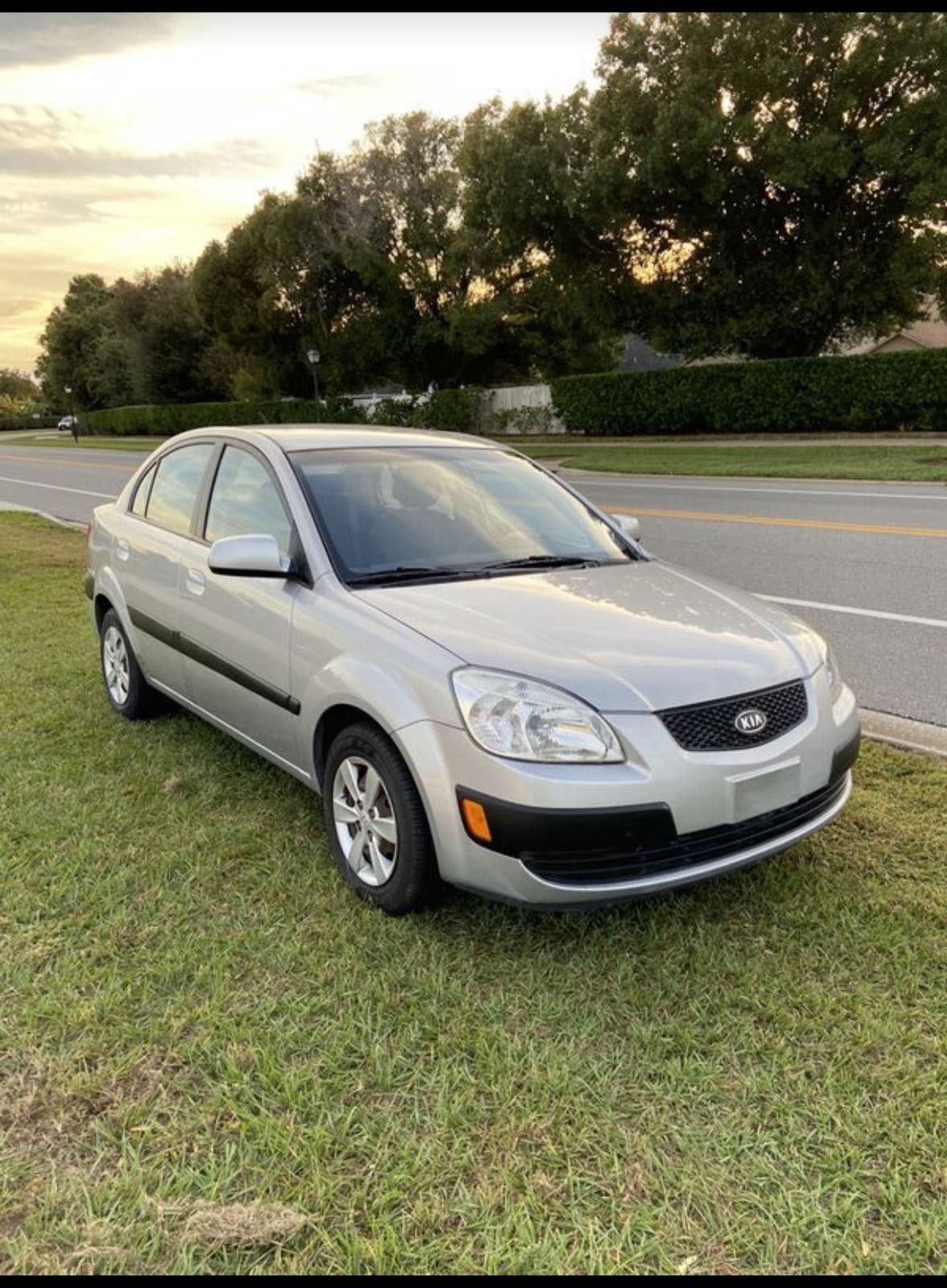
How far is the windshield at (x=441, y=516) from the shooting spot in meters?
3.48

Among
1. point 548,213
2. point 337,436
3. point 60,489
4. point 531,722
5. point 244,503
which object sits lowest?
point 60,489

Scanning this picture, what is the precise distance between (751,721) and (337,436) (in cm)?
233

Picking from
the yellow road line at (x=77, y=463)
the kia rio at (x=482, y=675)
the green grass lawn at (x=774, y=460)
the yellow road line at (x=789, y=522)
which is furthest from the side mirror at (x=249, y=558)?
the yellow road line at (x=77, y=463)

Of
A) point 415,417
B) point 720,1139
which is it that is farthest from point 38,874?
point 415,417

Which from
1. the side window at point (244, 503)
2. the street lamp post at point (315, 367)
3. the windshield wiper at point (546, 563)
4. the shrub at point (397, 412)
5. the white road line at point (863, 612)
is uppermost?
the street lamp post at point (315, 367)

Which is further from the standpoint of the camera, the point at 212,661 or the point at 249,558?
the point at 212,661

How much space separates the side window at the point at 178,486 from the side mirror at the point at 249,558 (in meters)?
1.00

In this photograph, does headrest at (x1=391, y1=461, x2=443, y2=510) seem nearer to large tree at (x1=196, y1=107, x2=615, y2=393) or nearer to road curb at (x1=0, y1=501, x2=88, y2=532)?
road curb at (x1=0, y1=501, x2=88, y2=532)

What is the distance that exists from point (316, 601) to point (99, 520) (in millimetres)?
2652

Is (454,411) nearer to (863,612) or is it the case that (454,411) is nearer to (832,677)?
(863,612)

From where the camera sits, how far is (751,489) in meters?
14.5

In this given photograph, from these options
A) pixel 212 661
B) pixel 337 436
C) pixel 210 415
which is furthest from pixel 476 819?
pixel 210 415

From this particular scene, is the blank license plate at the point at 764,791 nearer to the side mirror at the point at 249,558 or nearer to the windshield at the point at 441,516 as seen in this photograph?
the windshield at the point at 441,516

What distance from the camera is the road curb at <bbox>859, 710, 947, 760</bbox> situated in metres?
4.16
